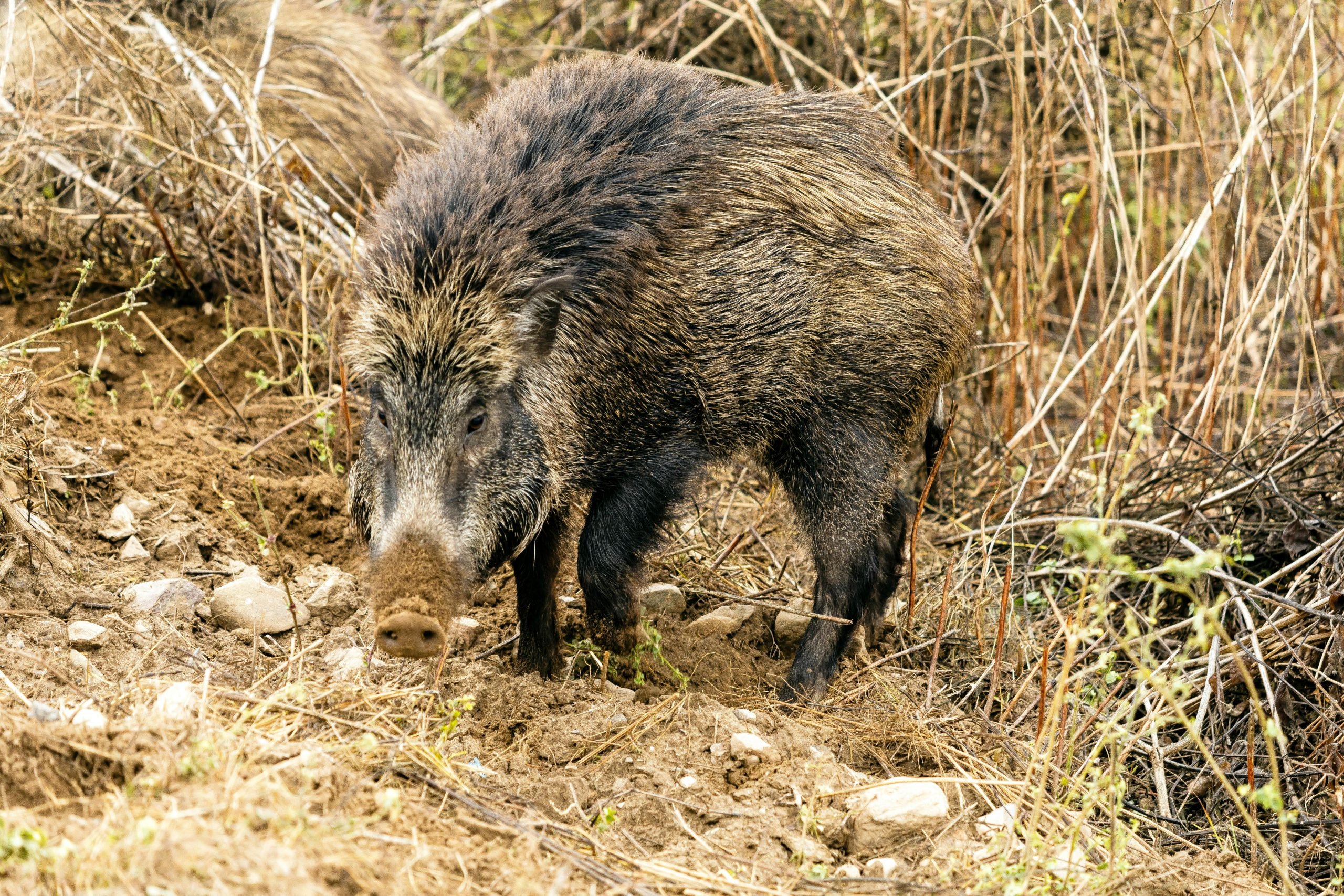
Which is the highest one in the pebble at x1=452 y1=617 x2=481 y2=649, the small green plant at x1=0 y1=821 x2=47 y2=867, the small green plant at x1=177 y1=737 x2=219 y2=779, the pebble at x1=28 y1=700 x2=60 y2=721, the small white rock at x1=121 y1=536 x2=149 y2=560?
the small green plant at x1=0 y1=821 x2=47 y2=867

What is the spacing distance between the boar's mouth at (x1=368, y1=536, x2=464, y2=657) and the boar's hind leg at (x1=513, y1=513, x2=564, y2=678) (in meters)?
0.50

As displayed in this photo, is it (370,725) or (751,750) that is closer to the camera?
(370,725)

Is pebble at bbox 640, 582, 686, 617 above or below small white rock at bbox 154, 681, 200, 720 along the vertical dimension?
below

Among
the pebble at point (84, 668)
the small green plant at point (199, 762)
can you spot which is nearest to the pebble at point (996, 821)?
the small green plant at point (199, 762)

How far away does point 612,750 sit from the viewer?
330 cm

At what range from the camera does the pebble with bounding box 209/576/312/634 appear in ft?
11.9

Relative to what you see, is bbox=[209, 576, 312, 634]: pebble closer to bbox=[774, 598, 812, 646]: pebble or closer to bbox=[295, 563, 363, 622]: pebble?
bbox=[295, 563, 363, 622]: pebble

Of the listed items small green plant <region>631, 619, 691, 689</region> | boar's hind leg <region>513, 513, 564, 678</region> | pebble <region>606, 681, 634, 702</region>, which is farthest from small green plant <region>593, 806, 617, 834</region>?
boar's hind leg <region>513, 513, 564, 678</region>

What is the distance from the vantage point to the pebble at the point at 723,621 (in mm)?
4074

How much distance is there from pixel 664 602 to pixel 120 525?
1.61m

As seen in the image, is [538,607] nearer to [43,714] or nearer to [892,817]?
[892,817]

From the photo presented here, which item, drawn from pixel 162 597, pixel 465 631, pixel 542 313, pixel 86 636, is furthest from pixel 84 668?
pixel 542 313

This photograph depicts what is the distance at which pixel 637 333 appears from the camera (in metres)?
3.64

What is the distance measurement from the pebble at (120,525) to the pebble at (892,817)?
2201 mm
